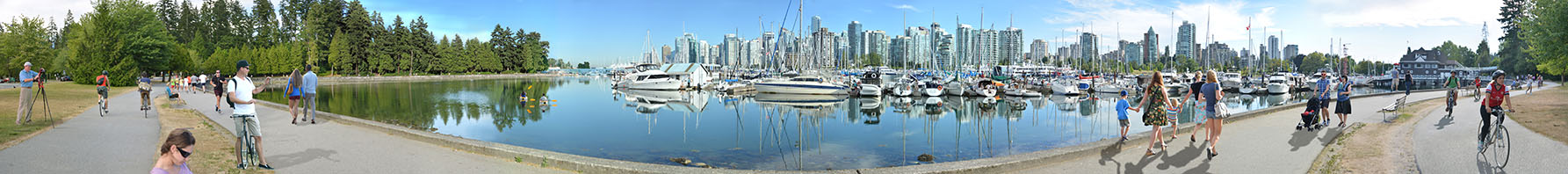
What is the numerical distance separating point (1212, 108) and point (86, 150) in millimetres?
12798

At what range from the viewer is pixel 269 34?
234 ft

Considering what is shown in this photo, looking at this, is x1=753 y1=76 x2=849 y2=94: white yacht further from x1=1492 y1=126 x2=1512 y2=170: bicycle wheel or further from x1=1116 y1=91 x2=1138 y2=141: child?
x1=1492 y1=126 x2=1512 y2=170: bicycle wheel

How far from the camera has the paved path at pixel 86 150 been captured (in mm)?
6918

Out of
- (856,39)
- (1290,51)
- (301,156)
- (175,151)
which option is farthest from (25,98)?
(1290,51)

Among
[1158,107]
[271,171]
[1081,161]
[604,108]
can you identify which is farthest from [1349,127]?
[604,108]

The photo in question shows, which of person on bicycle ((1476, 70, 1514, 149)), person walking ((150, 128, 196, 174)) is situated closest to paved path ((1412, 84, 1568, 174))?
person on bicycle ((1476, 70, 1514, 149))

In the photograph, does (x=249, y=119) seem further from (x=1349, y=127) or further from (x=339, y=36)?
(x=339, y=36)

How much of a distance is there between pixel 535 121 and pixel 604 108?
7.42 m

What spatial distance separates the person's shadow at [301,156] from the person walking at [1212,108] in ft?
31.9

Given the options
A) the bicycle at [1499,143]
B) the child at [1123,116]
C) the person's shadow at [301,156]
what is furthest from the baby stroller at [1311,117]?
the person's shadow at [301,156]

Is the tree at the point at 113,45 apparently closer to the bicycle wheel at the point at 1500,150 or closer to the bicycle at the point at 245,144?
the bicycle at the point at 245,144

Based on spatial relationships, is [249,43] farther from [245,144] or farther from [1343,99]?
[1343,99]

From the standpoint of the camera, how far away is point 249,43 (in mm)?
71375

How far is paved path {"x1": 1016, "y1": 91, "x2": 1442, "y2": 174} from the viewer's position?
7.33m
